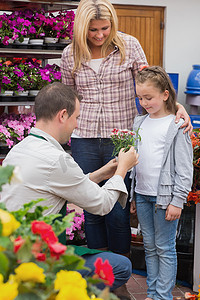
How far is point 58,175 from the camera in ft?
6.39

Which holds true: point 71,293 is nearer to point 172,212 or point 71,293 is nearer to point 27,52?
point 172,212

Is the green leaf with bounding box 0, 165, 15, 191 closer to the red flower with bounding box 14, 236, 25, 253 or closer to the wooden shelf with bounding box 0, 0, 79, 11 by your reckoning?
the red flower with bounding box 14, 236, 25, 253

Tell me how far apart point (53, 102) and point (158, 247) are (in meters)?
1.15

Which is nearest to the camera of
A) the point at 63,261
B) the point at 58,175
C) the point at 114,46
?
the point at 63,261

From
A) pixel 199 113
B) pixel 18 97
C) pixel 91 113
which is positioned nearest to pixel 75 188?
Result: pixel 91 113

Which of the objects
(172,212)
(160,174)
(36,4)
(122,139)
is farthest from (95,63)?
(36,4)

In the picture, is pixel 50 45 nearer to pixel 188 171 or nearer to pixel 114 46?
pixel 114 46

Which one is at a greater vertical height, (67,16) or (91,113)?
(67,16)

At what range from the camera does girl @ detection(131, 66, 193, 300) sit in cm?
267

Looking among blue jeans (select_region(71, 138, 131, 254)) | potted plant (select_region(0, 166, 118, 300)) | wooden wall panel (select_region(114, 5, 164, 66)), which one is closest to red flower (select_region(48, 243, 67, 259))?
potted plant (select_region(0, 166, 118, 300))

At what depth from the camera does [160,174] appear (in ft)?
8.87

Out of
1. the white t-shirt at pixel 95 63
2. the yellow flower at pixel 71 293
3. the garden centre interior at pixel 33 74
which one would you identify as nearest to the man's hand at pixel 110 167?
the white t-shirt at pixel 95 63

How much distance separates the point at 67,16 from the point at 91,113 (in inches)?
47.3

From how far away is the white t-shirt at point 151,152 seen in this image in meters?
2.74
